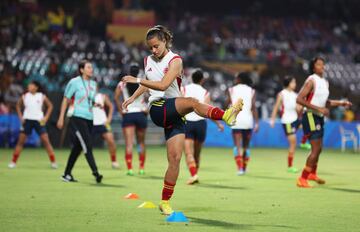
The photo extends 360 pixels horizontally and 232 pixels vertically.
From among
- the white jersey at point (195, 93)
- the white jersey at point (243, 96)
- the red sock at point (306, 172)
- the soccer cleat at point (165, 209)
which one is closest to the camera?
the soccer cleat at point (165, 209)

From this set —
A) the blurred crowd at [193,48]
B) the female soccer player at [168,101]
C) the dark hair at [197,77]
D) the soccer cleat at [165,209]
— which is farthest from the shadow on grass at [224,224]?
the blurred crowd at [193,48]

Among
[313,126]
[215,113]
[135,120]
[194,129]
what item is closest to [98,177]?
[194,129]

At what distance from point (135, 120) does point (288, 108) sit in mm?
4783

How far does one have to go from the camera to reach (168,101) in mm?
10062

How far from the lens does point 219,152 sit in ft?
91.0

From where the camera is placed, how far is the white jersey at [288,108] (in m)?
20.2

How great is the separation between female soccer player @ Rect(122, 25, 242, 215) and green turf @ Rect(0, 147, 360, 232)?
774mm

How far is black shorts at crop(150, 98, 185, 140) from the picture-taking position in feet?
32.8

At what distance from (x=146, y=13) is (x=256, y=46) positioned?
6266 mm

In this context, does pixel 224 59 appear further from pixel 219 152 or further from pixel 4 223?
pixel 4 223

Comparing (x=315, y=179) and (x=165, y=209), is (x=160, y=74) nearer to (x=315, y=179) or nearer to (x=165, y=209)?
(x=165, y=209)

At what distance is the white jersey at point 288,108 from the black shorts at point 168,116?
10331 millimetres

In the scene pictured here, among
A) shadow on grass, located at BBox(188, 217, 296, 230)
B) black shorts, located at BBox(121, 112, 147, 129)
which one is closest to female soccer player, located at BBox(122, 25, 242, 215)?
shadow on grass, located at BBox(188, 217, 296, 230)

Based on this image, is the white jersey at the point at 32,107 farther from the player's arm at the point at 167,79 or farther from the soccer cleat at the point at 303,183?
the player's arm at the point at 167,79
